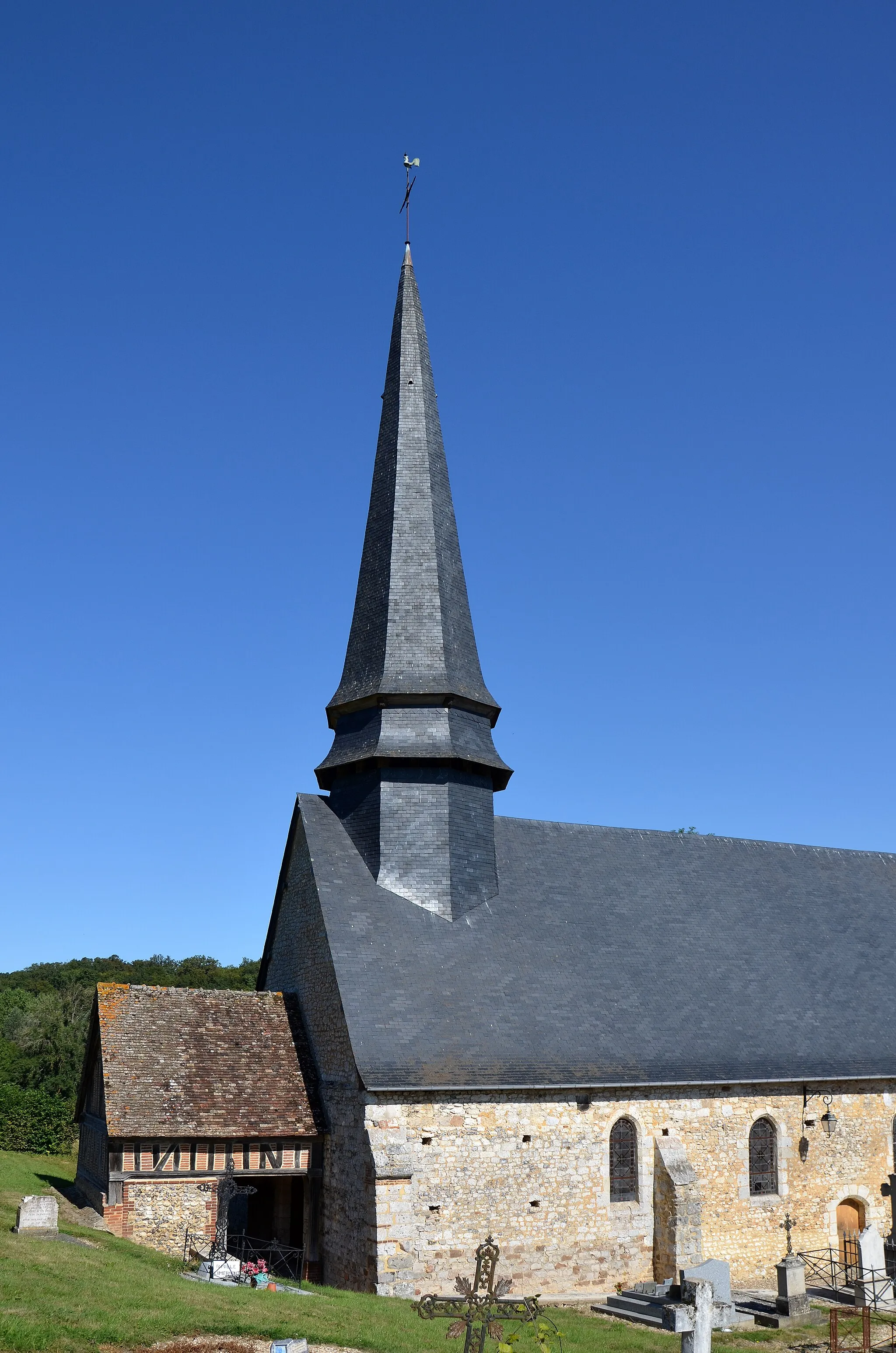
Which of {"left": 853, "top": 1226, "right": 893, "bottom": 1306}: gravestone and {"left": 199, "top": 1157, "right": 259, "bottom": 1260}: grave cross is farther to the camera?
{"left": 853, "top": 1226, "right": 893, "bottom": 1306}: gravestone

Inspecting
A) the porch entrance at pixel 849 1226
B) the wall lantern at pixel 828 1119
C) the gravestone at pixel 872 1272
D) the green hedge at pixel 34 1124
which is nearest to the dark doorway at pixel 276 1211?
the gravestone at pixel 872 1272

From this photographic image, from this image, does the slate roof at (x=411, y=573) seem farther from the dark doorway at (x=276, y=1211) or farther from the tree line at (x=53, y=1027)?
the tree line at (x=53, y=1027)

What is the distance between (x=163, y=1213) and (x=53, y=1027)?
36220mm

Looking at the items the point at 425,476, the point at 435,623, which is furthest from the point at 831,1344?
the point at 425,476

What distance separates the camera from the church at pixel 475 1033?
17.8 metres

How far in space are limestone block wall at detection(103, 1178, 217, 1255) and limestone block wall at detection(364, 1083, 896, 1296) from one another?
9.39 feet

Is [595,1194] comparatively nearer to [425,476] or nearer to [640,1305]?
[640,1305]

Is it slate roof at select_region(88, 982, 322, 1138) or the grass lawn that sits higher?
slate roof at select_region(88, 982, 322, 1138)

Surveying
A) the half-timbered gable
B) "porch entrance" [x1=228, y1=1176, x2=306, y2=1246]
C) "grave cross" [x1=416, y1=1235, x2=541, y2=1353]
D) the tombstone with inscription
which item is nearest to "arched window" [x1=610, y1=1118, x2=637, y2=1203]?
the tombstone with inscription

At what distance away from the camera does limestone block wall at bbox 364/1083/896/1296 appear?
17.3 metres

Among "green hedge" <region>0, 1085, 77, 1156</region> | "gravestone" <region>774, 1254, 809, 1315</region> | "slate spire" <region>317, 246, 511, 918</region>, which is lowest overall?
"green hedge" <region>0, 1085, 77, 1156</region>

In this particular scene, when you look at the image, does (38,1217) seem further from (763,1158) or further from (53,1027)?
(53,1027)

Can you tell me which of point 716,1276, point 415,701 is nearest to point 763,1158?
point 716,1276

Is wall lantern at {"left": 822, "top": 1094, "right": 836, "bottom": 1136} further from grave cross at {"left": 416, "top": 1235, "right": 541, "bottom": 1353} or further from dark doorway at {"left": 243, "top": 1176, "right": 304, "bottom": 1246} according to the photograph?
A: grave cross at {"left": 416, "top": 1235, "right": 541, "bottom": 1353}
